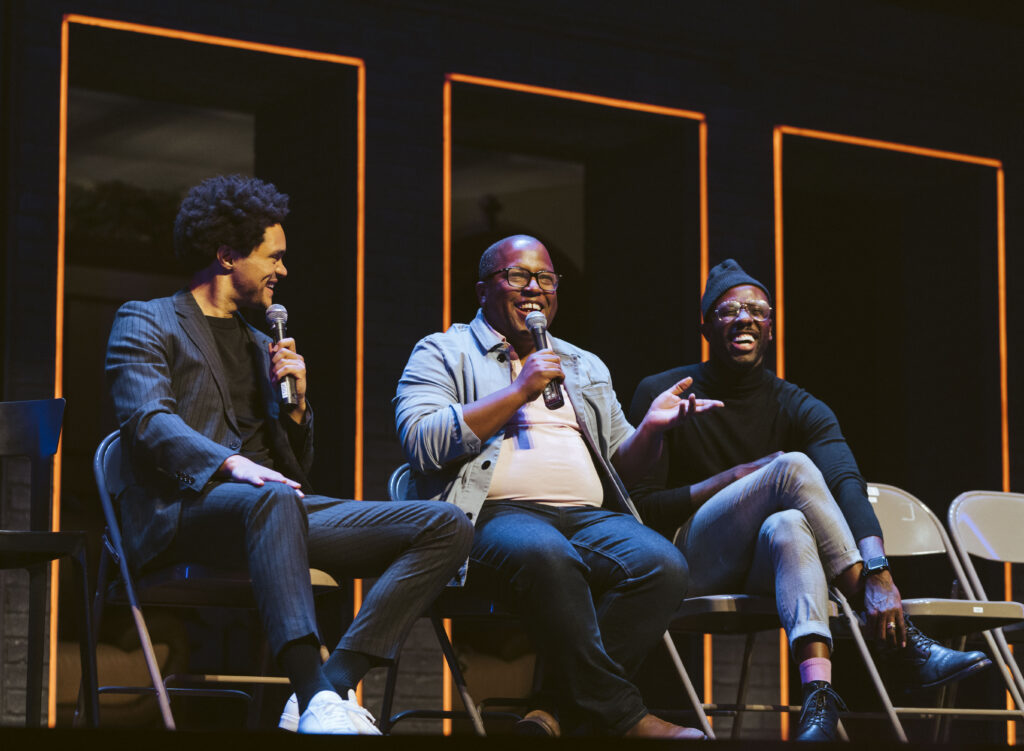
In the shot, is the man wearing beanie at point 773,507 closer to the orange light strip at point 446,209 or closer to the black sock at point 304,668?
the black sock at point 304,668

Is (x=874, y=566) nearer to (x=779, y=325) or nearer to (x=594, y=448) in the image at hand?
(x=594, y=448)

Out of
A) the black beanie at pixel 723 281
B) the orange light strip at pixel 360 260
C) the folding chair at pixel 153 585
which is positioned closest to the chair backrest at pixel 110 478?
the folding chair at pixel 153 585

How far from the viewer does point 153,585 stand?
3064mm

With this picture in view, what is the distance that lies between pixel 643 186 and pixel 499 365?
2.16m

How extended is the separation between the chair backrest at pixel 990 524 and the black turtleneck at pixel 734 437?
71cm

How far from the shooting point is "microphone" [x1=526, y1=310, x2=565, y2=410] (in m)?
3.17

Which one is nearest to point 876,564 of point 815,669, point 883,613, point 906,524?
point 883,613

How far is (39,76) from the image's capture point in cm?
433

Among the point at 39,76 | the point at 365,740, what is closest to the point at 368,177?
the point at 39,76

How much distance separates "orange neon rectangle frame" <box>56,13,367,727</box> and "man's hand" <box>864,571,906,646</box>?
1.82 meters

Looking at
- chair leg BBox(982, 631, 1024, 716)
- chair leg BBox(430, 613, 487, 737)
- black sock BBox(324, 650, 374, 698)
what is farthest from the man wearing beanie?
black sock BBox(324, 650, 374, 698)

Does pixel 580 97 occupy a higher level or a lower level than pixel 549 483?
higher

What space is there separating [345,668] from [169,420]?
0.65 metres

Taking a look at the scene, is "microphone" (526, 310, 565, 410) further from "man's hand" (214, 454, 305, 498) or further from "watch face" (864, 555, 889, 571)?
"watch face" (864, 555, 889, 571)
